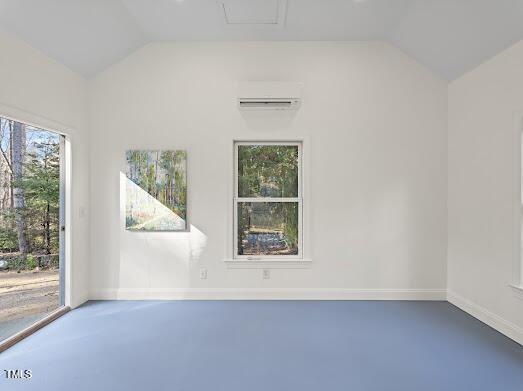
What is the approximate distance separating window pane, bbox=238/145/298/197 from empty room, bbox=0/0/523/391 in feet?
0.06

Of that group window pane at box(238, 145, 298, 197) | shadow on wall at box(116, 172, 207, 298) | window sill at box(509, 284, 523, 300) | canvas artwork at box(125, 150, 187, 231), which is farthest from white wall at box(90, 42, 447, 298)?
window sill at box(509, 284, 523, 300)

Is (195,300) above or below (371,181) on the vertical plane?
below

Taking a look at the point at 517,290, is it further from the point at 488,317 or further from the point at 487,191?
the point at 487,191

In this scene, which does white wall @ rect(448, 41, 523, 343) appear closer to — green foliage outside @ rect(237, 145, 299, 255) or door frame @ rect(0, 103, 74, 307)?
green foliage outside @ rect(237, 145, 299, 255)

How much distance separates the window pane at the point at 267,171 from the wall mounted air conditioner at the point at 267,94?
507mm

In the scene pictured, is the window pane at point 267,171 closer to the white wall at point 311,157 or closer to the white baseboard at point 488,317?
Answer: the white wall at point 311,157

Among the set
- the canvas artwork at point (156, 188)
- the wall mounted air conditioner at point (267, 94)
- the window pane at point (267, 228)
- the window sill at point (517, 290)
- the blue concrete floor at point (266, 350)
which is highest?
the wall mounted air conditioner at point (267, 94)

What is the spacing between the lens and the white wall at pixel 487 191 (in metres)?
2.89

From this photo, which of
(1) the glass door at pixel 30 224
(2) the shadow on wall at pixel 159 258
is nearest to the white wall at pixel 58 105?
(1) the glass door at pixel 30 224

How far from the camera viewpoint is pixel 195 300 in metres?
3.86

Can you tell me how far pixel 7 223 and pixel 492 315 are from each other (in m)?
4.74

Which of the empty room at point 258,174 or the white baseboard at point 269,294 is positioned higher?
the empty room at point 258,174

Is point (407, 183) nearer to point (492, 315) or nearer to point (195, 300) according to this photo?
point (492, 315)

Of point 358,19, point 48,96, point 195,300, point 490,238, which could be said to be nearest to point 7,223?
point 48,96
